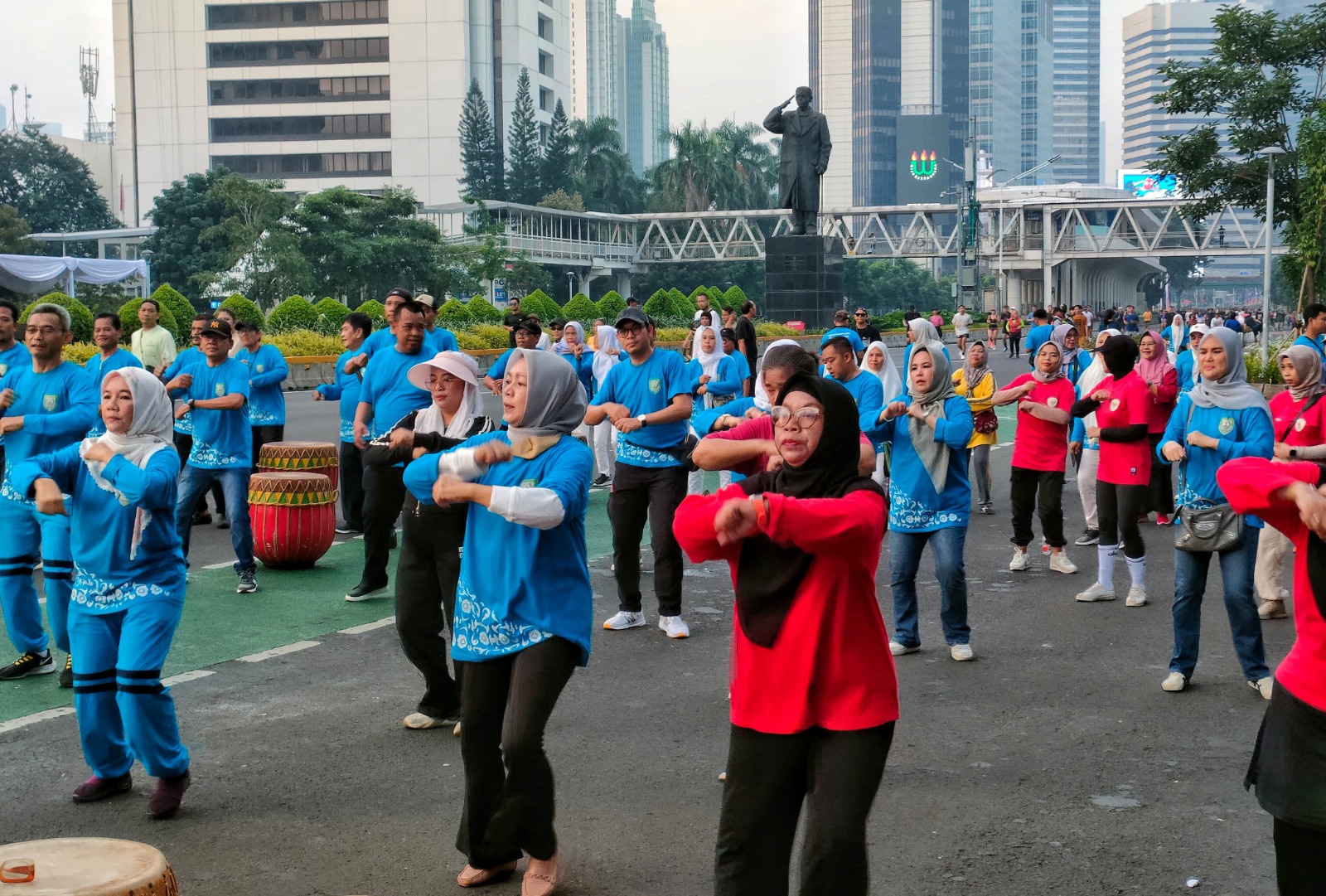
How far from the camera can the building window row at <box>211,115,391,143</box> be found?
104 meters

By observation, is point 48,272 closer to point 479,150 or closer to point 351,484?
point 351,484

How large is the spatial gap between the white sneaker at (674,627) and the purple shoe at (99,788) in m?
3.62

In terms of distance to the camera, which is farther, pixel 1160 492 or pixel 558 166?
pixel 558 166

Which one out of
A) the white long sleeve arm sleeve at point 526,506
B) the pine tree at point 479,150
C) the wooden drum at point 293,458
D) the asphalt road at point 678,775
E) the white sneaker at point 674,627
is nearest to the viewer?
the white long sleeve arm sleeve at point 526,506

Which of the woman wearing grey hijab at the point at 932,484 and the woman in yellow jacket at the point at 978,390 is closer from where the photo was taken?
the woman wearing grey hijab at the point at 932,484

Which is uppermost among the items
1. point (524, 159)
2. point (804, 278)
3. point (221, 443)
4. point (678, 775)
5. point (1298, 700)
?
point (524, 159)

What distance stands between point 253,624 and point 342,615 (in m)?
0.56

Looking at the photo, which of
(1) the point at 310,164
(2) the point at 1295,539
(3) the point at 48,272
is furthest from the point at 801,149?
(1) the point at 310,164

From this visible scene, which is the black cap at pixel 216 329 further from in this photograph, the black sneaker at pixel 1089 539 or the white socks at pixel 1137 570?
the black sneaker at pixel 1089 539

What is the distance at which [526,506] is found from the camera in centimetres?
451

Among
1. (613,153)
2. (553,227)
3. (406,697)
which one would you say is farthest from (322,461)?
(613,153)

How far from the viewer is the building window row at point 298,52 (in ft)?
341

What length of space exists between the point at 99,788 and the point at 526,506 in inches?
95.4

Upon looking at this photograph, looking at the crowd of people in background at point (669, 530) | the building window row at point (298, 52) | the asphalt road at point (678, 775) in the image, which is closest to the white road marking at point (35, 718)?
the asphalt road at point (678, 775)
